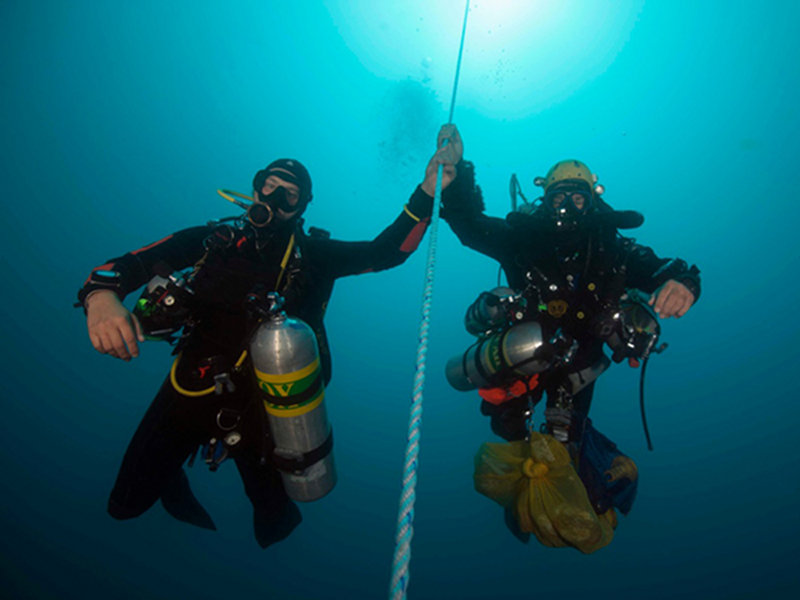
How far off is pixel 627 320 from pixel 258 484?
12.9ft

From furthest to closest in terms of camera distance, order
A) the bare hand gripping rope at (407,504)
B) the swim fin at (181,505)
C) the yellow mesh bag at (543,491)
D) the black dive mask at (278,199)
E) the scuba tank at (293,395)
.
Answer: the swim fin at (181,505) < the black dive mask at (278,199) < the yellow mesh bag at (543,491) < the scuba tank at (293,395) < the bare hand gripping rope at (407,504)

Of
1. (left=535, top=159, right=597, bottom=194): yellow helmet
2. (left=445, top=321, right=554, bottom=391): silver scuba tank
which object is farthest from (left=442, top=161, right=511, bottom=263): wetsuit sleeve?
(left=445, top=321, right=554, bottom=391): silver scuba tank

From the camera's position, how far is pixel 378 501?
2262cm

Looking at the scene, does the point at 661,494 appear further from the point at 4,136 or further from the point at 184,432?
the point at 4,136

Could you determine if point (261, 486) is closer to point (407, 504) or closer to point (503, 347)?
point (503, 347)

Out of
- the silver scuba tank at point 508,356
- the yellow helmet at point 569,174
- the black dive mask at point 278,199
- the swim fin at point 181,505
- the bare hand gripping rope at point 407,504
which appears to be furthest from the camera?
the yellow helmet at point 569,174

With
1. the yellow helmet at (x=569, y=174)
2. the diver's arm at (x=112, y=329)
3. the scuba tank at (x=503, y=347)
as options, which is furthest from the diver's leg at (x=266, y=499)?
the yellow helmet at (x=569, y=174)

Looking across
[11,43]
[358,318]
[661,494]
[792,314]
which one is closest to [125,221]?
[11,43]

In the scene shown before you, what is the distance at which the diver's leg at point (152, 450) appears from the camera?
9.30ft

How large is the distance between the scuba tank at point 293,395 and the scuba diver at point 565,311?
1.71m

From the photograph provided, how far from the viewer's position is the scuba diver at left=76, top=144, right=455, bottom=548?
2.27 metres

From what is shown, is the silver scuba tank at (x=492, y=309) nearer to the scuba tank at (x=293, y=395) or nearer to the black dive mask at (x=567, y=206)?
the black dive mask at (x=567, y=206)

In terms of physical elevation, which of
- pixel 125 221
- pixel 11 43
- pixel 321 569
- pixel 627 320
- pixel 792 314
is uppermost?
pixel 11 43

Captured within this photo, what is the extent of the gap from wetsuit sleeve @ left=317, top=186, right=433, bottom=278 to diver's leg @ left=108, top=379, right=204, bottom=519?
72.0 inches
